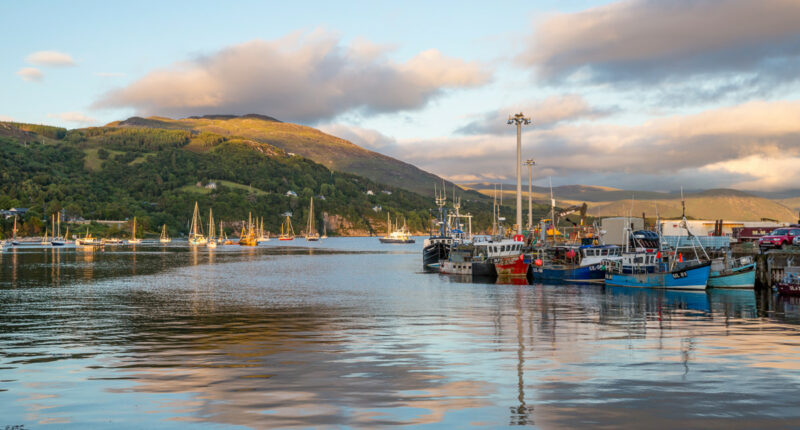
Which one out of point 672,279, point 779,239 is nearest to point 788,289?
point 672,279

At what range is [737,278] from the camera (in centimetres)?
7250

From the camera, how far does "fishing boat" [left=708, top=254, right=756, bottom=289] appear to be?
7175cm

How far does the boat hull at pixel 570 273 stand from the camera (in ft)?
285

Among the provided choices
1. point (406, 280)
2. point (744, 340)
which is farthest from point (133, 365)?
point (406, 280)

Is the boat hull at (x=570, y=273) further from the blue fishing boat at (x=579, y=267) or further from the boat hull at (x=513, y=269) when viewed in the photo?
the boat hull at (x=513, y=269)

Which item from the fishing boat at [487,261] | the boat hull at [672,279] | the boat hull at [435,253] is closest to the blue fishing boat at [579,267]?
Result: the fishing boat at [487,261]

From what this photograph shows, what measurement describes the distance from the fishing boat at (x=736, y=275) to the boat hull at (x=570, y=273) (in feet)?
47.6

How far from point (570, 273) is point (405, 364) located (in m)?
64.9

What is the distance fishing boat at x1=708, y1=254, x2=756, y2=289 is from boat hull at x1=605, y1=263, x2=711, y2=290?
9.12 ft

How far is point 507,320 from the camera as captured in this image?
4600 cm

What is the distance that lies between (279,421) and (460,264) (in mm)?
86553

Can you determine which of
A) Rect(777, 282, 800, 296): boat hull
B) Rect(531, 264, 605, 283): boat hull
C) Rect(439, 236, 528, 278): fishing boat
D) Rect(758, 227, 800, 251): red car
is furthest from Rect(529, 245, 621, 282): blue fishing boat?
Rect(777, 282, 800, 296): boat hull

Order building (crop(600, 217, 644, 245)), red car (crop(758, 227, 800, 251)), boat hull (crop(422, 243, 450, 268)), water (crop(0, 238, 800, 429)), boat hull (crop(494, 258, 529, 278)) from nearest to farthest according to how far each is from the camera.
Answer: water (crop(0, 238, 800, 429))
red car (crop(758, 227, 800, 251))
boat hull (crop(494, 258, 529, 278))
boat hull (crop(422, 243, 450, 268))
building (crop(600, 217, 644, 245))

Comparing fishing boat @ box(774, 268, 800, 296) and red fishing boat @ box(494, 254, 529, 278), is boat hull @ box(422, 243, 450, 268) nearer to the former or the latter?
red fishing boat @ box(494, 254, 529, 278)
